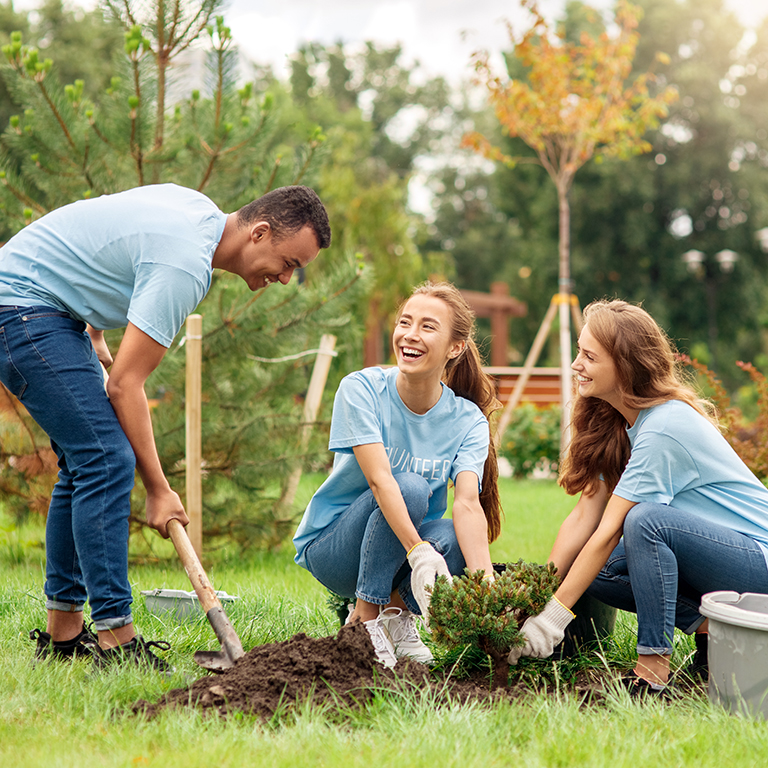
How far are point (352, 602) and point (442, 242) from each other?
2666 centimetres

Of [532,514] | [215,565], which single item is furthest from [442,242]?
[215,565]

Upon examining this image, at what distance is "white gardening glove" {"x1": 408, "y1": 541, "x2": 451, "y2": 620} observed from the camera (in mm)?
2328

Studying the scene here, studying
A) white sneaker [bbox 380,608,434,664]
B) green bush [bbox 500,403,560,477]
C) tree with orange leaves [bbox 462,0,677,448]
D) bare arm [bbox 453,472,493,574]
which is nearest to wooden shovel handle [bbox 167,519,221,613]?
white sneaker [bbox 380,608,434,664]

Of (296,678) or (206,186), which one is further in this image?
(206,186)

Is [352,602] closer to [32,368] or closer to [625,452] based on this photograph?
[625,452]

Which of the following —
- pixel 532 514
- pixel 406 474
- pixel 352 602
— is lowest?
pixel 532 514

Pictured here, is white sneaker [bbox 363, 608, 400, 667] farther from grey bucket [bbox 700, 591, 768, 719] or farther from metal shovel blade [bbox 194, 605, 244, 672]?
grey bucket [bbox 700, 591, 768, 719]

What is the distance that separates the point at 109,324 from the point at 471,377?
4.10ft

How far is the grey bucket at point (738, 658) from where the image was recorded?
1.97 m

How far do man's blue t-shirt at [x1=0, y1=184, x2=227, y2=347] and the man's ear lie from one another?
0.10m

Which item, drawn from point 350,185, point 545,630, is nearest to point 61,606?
point 545,630

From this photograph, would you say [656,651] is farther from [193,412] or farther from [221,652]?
[193,412]

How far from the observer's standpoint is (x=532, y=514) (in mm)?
6312

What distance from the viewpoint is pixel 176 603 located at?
302 cm
